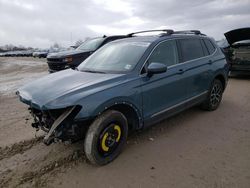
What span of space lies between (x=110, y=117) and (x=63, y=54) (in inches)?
234

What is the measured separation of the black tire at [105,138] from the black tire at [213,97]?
253 centimetres

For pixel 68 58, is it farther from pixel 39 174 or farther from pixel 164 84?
pixel 39 174

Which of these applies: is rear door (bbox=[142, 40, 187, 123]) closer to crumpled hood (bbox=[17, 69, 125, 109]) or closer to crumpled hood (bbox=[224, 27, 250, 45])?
crumpled hood (bbox=[17, 69, 125, 109])

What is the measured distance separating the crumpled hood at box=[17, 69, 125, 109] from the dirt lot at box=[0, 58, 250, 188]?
917 millimetres

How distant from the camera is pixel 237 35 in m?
8.32

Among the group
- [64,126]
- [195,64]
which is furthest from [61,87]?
[195,64]


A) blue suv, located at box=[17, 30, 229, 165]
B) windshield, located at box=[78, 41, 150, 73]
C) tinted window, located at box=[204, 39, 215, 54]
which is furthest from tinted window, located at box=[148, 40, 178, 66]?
tinted window, located at box=[204, 39, 215, 54]

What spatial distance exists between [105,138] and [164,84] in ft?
4.47

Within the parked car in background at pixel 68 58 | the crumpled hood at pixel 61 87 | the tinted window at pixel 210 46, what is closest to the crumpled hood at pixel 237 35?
the tinted window at pixel 210 46

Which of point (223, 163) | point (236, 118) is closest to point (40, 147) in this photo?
point (223, 163)

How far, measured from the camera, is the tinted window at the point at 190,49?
421 cm

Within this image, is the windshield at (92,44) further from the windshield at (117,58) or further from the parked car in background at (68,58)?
the windshield at (117,58)

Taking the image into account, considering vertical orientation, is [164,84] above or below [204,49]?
below

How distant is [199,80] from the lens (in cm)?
445
